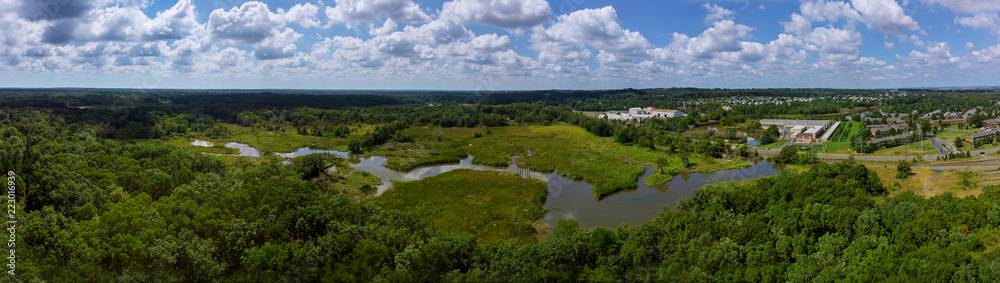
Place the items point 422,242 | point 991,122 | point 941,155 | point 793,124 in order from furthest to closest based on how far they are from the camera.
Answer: point 793,124, point 991,122, point 941,155, point 422,242

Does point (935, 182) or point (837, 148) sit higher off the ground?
point (837, 148)

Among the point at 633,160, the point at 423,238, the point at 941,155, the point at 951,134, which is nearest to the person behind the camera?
the point at 423,238

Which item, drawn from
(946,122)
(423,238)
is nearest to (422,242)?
(423,238)

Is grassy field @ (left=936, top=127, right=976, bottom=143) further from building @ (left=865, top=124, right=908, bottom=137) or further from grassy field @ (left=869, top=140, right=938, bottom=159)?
grassy field @ (left=869, top=140, right=938, bottom=159)

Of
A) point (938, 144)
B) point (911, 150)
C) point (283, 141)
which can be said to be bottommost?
point (283, 141)

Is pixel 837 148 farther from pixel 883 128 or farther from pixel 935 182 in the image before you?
pixel 883 128

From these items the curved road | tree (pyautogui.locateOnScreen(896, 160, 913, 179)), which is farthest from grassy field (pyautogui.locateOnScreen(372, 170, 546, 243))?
the curved road

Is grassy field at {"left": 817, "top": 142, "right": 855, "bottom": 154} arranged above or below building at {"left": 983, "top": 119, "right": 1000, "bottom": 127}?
below
